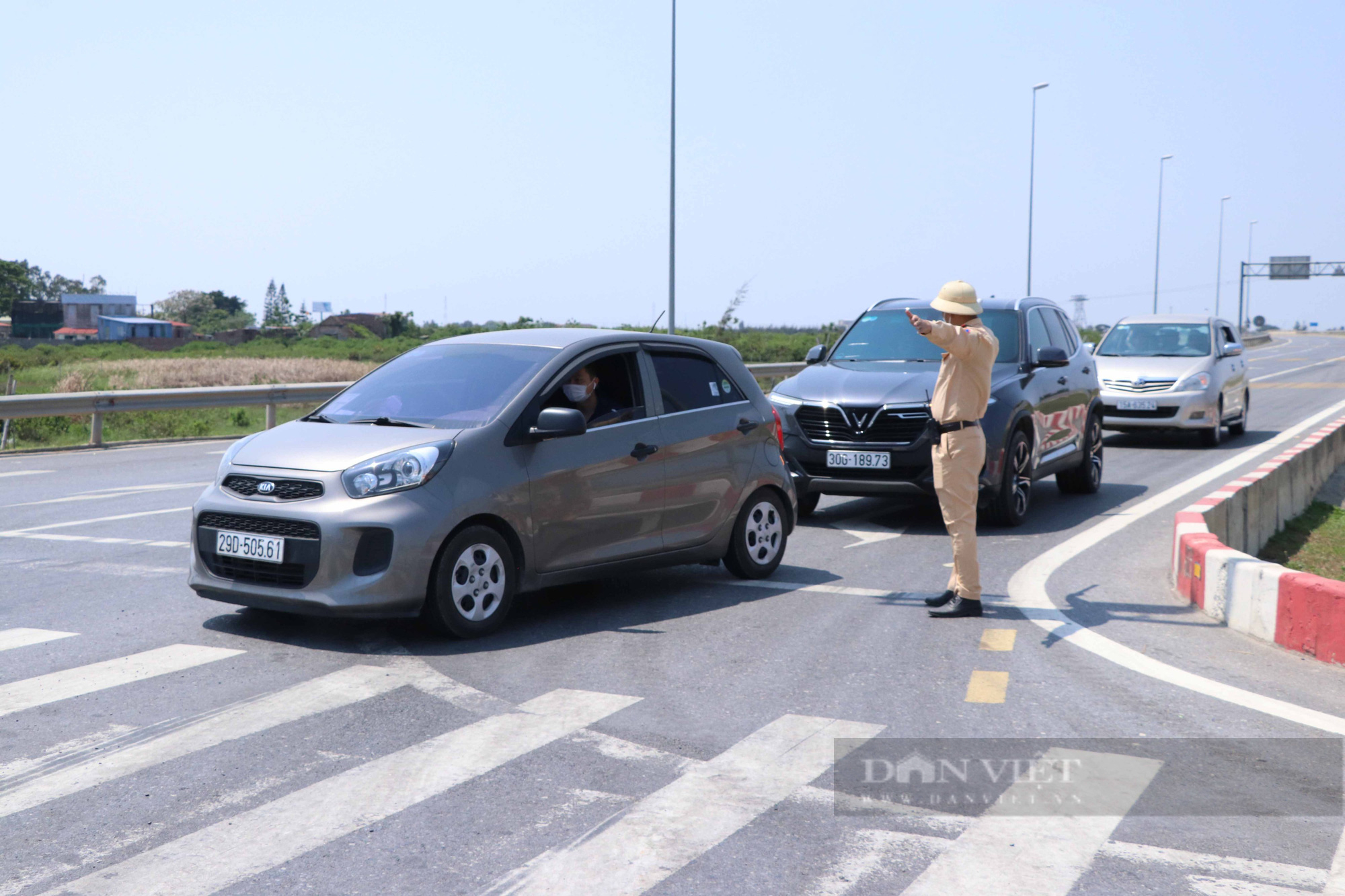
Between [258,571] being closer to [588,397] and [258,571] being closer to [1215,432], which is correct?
[588,397]

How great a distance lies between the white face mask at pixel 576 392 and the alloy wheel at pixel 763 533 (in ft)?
5.31

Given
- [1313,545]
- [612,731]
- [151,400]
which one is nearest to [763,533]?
[612,731]

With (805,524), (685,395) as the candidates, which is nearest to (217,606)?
(685,395)

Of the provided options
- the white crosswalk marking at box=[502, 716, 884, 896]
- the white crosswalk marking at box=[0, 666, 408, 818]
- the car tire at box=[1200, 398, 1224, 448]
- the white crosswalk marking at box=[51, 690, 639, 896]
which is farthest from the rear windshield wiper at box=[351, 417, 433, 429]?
the car tire at box=[1200, 398, 1224, 448]

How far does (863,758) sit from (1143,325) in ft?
56.1

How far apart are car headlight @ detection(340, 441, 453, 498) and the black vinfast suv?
4818 mm

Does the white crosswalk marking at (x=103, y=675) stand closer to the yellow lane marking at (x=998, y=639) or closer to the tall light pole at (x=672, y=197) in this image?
the yellow lane marking at (x=998, y=639)

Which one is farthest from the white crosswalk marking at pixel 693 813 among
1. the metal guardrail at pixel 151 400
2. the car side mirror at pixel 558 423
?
the metal guardrail at pixel 151 400

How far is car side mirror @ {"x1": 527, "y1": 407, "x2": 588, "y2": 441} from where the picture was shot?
6.61 m

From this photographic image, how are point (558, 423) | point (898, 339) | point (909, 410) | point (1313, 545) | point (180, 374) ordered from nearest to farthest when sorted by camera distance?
point (558, 423) < point (909, 410) < point (1313, 545) < point (898, 339) < point (180, 374)

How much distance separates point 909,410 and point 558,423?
447 centimetres

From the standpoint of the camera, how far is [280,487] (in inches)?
248

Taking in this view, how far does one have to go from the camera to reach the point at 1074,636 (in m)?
6.69

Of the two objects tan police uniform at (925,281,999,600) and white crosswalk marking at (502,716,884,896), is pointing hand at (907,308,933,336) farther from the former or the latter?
white crosswalk marking at (502,716,884,896)
